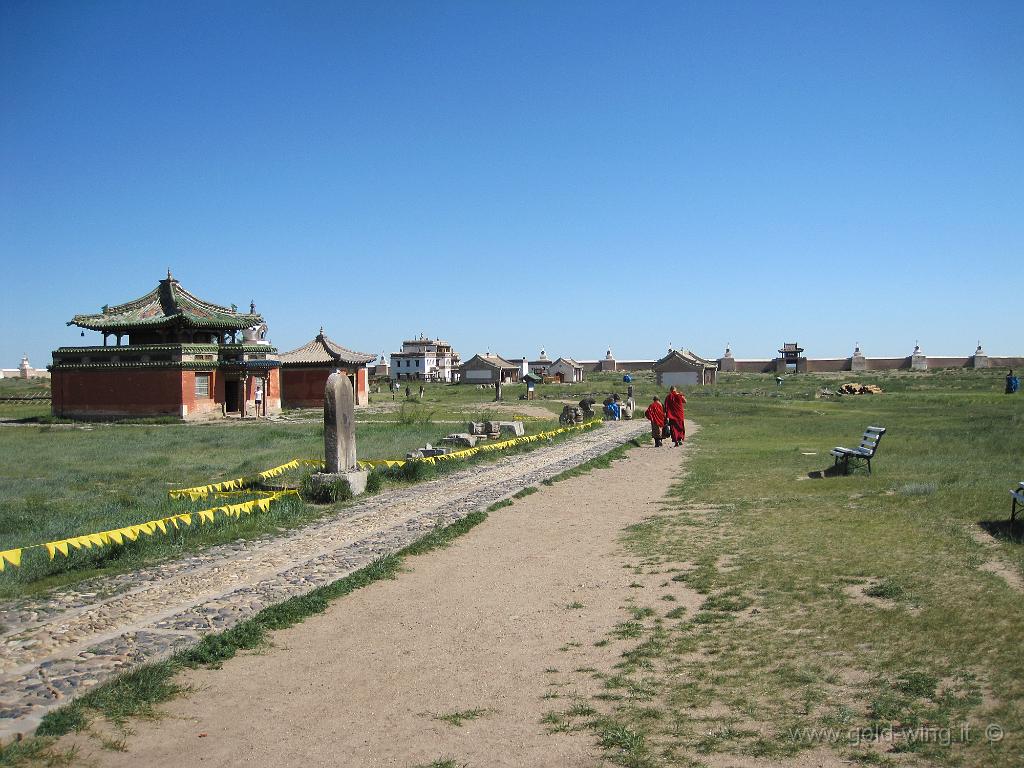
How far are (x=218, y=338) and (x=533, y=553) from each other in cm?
4031

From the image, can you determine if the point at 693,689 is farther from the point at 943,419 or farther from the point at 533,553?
the point at 943,419

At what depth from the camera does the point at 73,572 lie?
8625 millimetres

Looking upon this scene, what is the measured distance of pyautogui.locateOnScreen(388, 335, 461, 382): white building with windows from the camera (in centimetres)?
10562

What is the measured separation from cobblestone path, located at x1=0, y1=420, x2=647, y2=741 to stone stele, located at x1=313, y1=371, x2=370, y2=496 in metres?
0.88

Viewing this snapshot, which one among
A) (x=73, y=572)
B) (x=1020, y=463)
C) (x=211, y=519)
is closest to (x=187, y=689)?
(x=73, y=572)

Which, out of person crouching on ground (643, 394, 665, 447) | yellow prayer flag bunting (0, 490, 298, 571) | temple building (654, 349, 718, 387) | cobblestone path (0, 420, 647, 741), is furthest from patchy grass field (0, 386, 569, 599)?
temple building (654, 349, 718, 387)

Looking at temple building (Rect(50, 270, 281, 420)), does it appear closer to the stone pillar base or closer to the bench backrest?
the stone pillar base

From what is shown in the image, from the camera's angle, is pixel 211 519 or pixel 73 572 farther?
pixel 211 519

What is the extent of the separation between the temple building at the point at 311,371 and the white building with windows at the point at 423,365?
173ft

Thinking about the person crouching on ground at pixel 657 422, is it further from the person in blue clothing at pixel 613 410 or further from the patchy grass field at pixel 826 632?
the person in blue clothing at pixel 613 410

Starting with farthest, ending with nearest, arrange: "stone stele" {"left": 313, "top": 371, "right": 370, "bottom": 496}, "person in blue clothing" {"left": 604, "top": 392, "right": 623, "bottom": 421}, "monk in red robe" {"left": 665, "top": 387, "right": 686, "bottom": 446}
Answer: "person in blue clothing" {"left": 604, "top": 392, "right": 623, "bottom": 421}
"monk in red robe" {"left": 665, "top": 387, "right": 686, "bottom": 446}
"stone stele" {"left": 313, "top": 371, "right": 370, "bottom": 496}

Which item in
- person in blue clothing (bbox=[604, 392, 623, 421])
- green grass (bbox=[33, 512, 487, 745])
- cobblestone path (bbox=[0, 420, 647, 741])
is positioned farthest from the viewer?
person in blue clothing (bbox=[604, 392, 623, 421])

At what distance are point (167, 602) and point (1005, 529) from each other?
850 centimetres

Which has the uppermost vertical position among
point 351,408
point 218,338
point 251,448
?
point 218,338
